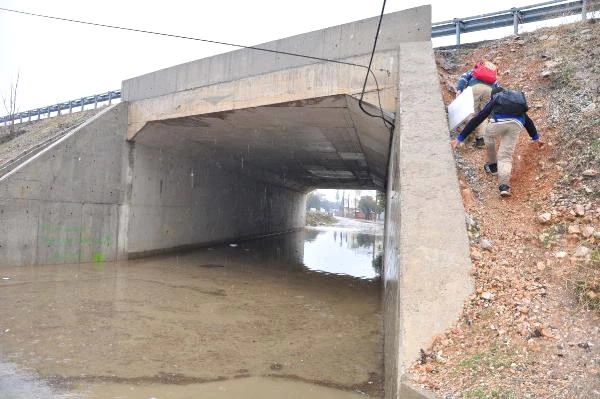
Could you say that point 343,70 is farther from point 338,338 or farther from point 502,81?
point 338,338

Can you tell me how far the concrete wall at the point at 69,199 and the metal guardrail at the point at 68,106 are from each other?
6.62 metres

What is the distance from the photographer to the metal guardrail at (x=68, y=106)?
17.5 metres

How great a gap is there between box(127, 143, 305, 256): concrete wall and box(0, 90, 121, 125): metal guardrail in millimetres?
5678

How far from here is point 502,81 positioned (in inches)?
300

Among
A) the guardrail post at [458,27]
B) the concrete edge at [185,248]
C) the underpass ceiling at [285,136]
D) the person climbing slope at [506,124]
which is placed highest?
the guardrail post at [458,27]

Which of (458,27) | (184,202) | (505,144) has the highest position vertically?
(458,27)

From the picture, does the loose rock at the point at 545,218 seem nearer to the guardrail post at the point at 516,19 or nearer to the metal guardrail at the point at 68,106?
the guardrail post at the point at 516,19

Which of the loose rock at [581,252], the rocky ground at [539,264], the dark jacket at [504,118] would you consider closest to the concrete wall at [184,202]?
the rocky ground at [539,264]

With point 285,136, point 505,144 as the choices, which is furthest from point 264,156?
point 505,144

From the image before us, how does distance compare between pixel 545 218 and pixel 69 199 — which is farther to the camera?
pixel 69 199

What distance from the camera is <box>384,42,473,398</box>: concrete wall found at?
10.4 feet

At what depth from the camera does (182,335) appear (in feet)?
18.7

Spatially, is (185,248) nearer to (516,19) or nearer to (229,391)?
(229,391)

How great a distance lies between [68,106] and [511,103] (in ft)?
68.2
